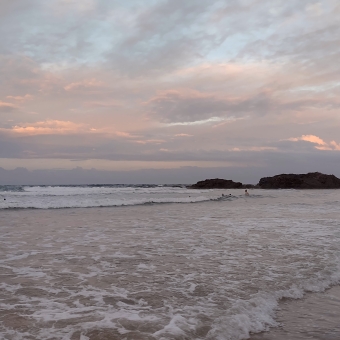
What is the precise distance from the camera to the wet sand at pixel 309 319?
13.3 feet

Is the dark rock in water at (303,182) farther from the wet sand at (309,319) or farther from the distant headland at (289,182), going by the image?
the wet sand at (309,319)

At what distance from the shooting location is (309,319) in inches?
180

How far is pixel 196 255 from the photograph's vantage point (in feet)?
27.9

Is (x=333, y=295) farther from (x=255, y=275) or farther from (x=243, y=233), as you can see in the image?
(x=243, y=233)

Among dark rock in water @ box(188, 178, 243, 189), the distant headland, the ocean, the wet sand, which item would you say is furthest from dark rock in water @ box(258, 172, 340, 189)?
the wet sand

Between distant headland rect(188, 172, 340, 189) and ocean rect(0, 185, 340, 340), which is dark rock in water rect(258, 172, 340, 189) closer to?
distant headland rect(188, 172, 340, 189)

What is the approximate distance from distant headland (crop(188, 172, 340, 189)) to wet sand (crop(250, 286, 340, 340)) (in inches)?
3212

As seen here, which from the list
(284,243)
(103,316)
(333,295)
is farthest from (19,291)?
(284,243)

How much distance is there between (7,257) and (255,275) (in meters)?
5.97

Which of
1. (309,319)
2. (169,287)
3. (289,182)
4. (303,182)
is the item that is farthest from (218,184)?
(309,319)

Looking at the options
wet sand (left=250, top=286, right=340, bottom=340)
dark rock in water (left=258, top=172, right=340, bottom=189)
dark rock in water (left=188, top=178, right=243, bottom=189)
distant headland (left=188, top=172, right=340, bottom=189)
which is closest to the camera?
wet sand (left=250, top=286, right=340, bottom=340)

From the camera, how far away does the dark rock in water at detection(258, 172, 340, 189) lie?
83.6 metres

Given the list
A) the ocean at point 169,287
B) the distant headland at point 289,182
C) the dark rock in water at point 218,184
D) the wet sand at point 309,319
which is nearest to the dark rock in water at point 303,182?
the distant headland at point 289,182

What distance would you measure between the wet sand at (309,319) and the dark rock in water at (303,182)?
8389cm
